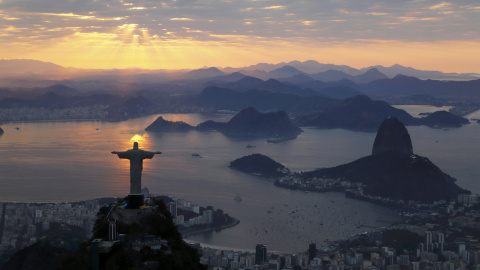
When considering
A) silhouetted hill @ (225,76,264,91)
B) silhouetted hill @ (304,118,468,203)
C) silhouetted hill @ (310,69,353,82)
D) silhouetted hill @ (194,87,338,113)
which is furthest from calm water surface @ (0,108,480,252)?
silhouetted hill @ (310,69,353,82)

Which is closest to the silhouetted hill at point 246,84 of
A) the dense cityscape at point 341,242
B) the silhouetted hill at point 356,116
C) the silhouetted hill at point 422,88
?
the silhouetted hill at point 422,88

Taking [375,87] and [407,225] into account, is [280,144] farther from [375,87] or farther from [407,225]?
[375,87]

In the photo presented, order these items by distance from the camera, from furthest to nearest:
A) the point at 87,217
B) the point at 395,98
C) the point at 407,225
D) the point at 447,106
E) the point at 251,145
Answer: the point at 395,98
the point at 447,106
the point at 251,145
the point at 407,225
the point at 87,217

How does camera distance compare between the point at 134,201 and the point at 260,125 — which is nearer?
the point at 134,201

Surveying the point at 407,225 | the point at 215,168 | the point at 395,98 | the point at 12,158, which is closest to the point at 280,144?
the point at 215,168

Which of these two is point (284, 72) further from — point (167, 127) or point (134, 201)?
point (134, 201)

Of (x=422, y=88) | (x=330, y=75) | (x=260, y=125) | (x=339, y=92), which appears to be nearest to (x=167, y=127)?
(x=260, y=125)

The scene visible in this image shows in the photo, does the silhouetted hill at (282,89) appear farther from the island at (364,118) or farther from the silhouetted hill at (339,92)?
the island at (364,118)
